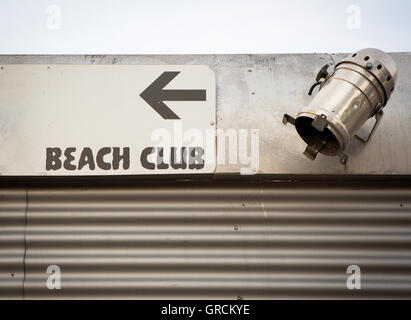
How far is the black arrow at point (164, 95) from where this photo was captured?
2.59 meters

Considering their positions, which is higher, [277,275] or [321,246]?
[321,246]

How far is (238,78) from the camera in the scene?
2.72m

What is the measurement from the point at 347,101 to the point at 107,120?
4.51 feet

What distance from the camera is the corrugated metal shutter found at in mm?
2530

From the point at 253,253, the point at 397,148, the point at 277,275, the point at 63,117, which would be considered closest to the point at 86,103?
the point at 63,117

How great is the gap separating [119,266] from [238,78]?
1.36 m

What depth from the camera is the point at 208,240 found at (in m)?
2.57

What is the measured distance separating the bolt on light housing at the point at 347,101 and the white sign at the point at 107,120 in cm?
58

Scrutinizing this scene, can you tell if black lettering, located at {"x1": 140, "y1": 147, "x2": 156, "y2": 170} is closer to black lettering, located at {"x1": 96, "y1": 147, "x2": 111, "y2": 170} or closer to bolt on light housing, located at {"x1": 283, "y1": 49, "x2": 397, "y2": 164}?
black lettering, located at {"x1": 96, "y1": 147, "x2": 111, "y2": 170}

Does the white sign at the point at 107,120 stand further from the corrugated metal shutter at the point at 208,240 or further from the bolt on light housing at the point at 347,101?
the bolt on light housing at the point at 347,101

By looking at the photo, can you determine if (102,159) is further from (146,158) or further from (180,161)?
(180,161)

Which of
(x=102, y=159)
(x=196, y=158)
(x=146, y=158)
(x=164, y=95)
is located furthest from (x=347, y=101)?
(x=102, y=159)
